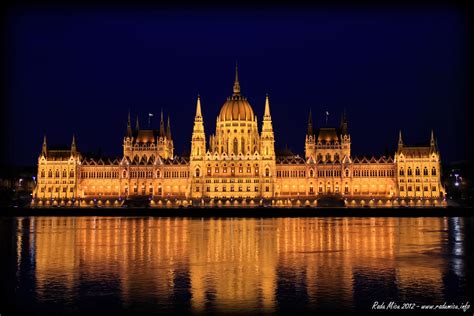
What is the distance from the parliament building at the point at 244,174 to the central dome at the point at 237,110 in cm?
22

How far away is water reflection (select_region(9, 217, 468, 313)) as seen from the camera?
24594 millimetres

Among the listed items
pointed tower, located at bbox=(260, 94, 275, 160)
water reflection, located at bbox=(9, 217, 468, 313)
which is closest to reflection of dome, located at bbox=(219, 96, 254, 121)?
pointed tower, located at bbox=(260, 94, 275, 160)

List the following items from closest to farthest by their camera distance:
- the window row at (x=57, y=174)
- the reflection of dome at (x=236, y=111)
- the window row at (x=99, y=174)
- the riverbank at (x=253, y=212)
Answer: the riverbank at (x=253, y=212) < the window row at (x=99, y=174) < the window row at (x=57, y=174) < the reflection of dome at (x=236, y=111)

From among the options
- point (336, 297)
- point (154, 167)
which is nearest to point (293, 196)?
point (154, 167)

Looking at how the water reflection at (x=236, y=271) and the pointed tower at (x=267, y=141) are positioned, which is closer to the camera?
the water reflection at (x=236, y=271)

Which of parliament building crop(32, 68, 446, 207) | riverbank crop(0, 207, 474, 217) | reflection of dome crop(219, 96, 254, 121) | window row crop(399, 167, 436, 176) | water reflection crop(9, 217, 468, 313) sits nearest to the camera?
→ water reflection crop(9, 217, 468, 313)

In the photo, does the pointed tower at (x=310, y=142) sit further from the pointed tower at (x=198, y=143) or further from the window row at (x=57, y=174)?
the window row at (x=57, y=174)

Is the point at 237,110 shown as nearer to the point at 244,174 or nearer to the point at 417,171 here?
the point at 244,174

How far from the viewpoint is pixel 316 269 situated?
107ft

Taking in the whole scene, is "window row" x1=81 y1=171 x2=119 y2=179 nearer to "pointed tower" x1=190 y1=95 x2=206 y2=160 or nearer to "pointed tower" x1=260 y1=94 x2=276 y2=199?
"pointed tower" x1=190 y1=95 x2=206 y2=160

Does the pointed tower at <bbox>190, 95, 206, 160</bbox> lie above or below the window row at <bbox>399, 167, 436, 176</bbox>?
above

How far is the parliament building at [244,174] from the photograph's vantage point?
131 m

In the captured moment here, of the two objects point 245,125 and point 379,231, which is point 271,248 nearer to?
point 379,231

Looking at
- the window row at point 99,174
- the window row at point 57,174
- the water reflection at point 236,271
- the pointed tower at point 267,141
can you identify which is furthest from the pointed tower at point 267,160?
the water reflection at point 236,271
